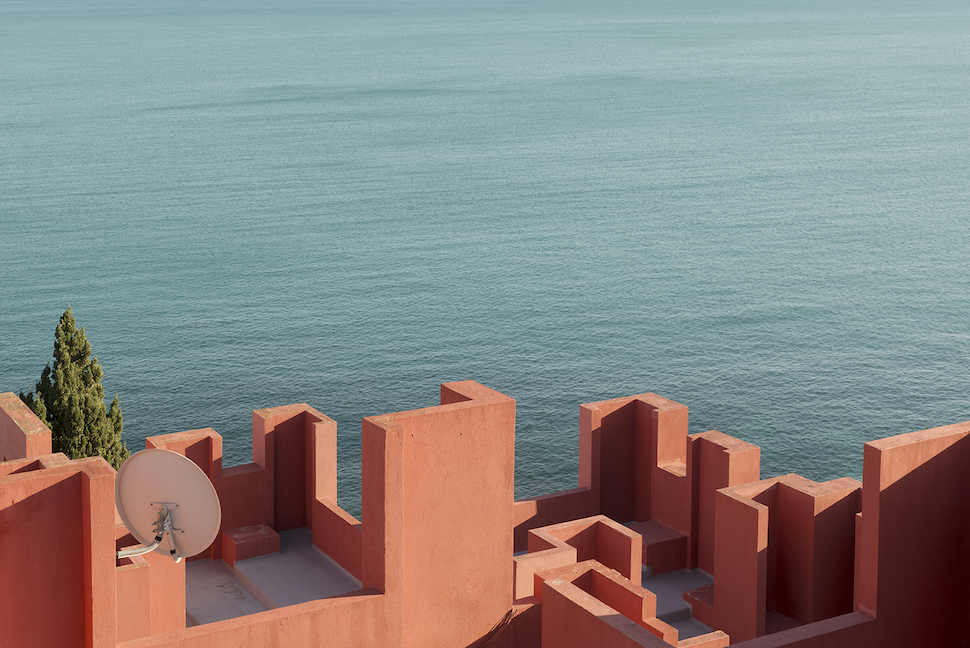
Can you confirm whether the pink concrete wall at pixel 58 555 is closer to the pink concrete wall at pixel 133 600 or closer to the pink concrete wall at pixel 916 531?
the pink concrete wall at pixel 133 600

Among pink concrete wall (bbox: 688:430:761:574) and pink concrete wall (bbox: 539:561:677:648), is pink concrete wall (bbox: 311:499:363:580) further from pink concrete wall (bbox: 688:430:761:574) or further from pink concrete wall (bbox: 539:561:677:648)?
pink concrete wall (bbox: 688:430:761:574)

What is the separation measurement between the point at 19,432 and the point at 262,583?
571cm

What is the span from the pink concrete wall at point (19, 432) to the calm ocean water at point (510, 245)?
33.0 metres

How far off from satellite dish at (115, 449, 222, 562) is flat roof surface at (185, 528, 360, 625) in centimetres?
654

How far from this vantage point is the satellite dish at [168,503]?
1092 centimetres

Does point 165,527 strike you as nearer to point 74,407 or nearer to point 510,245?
point 74,407

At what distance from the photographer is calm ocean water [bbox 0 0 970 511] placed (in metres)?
58.2

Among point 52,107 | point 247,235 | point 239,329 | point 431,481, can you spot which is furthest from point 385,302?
point 52,107

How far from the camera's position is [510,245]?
85.6 metres

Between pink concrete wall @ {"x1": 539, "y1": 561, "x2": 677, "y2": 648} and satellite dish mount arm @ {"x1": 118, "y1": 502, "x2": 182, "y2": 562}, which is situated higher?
satellite dish mount arm @ {"x1": 118, "y1": 502, "x2": 182, "y2": 562}

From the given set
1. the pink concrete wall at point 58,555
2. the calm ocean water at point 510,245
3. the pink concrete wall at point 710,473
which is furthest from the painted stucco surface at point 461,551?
the calm ocean water at point 510,245

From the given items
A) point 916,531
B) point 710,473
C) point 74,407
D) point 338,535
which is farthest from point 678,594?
point 74,407

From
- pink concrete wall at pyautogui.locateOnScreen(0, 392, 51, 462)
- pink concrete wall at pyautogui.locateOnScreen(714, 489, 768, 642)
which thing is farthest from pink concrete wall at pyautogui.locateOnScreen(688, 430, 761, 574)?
pink concrete wall at pyautogui.locateOnScreen(0, 392, 51, 462)

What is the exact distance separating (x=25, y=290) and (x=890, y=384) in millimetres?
50927
